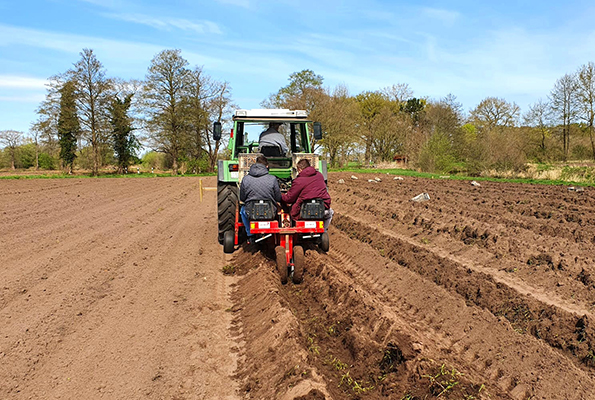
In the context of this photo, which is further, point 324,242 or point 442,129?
point 442,129

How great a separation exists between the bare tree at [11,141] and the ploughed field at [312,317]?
53683 mm

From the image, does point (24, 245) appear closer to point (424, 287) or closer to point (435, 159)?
point (424, 287)

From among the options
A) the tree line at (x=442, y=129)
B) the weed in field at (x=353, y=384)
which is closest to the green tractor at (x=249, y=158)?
the weed in field at (x=353, y=384)

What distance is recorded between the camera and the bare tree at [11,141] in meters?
53.2

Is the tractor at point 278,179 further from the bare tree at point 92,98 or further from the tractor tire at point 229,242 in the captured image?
the bare tree at point 92,98

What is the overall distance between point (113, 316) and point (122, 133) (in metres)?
43.3

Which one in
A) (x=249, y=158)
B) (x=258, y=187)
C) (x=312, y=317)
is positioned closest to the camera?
(x=312, y=317)

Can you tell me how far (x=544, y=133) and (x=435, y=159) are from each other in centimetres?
935

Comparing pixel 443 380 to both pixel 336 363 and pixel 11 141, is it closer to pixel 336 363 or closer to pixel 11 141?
pixel 336 363

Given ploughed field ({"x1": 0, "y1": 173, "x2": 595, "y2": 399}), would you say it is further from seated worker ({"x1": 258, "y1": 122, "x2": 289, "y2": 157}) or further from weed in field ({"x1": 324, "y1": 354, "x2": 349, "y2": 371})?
seated worker ({"x1": 258, "y1": 122, "x2": 289, "y2": 157})

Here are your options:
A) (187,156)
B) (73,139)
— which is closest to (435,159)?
(187,156)

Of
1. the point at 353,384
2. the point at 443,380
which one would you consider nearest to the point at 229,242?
the point at 353,384

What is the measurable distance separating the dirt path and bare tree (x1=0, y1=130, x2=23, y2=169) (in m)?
52.8

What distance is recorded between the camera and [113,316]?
15.7ft
